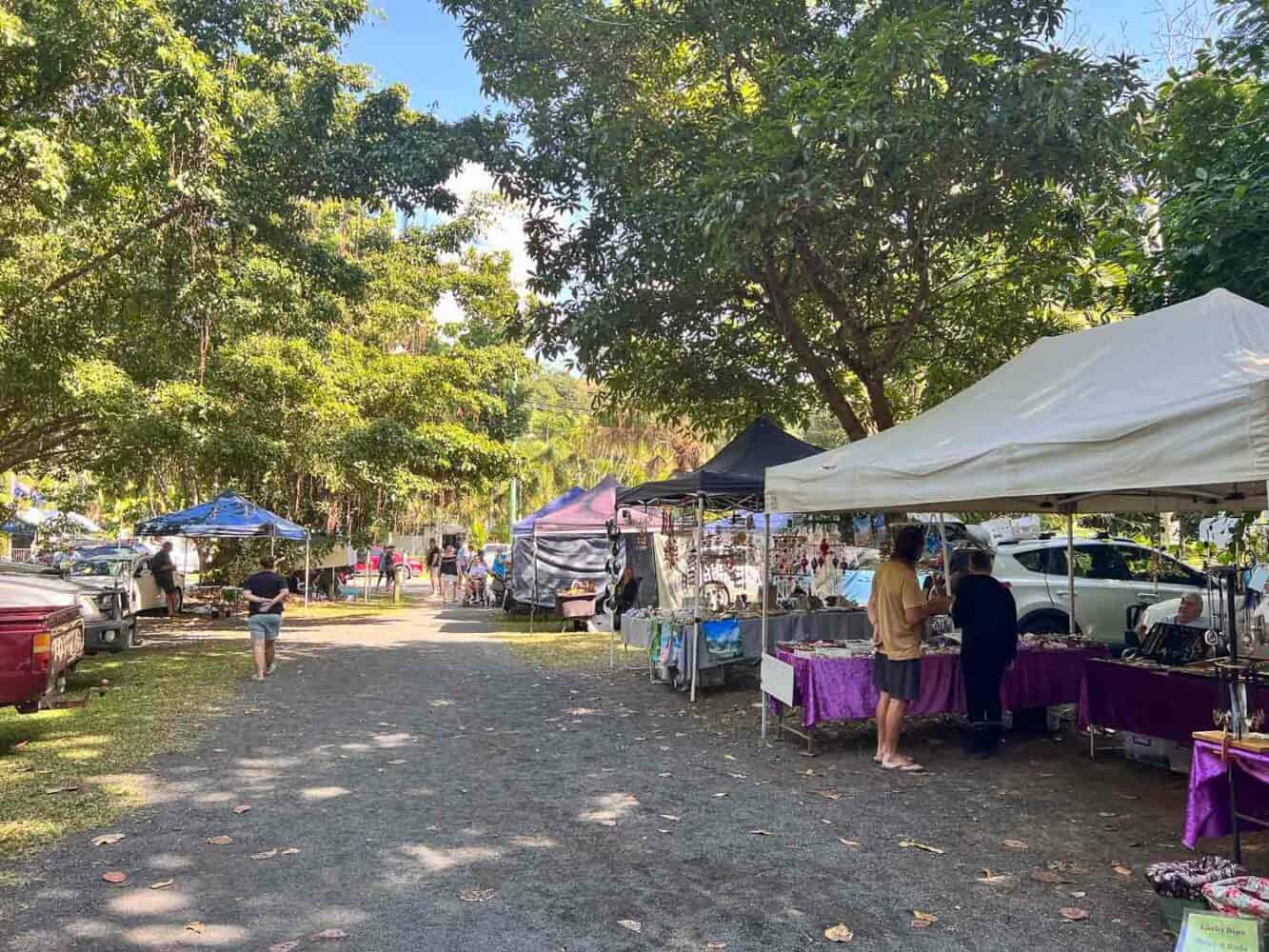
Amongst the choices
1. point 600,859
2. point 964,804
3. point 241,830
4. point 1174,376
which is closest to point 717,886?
point 600,859

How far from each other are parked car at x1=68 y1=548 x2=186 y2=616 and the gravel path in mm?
9900

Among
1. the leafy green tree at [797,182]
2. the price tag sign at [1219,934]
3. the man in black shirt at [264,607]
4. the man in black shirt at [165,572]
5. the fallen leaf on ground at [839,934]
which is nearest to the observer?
the price tag sign at [1219,934]

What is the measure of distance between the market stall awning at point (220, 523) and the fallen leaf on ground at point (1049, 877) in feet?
46.8

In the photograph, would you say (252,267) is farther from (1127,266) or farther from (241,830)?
(1127,266)

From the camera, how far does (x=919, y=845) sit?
16.6 feet

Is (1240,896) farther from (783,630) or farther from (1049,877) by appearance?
(783,630)

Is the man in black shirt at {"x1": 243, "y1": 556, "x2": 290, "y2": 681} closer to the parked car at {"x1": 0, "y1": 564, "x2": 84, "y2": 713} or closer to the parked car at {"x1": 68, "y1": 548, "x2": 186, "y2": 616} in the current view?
the parked car at {"x1": 0, "y1": 564, "x2": 84, "y2": 713}

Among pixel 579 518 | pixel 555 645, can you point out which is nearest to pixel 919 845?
pixel 555 645

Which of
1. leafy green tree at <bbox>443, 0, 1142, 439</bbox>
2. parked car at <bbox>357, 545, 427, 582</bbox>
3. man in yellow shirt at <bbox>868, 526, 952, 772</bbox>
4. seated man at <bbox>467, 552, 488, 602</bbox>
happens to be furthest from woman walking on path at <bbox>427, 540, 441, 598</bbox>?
man in yellow shirt at <bbox>868, 526, 952, 772</bbox>

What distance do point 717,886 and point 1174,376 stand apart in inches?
142

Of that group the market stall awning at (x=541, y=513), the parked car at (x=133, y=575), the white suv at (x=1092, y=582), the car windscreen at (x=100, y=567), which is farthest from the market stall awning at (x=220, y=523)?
the white suv at (x=1092, y=582)

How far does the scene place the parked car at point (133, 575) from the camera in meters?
16.5

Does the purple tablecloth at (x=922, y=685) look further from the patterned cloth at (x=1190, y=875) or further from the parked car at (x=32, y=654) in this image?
the parked car at (x=32, y=654)

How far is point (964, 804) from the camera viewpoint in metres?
5.85
